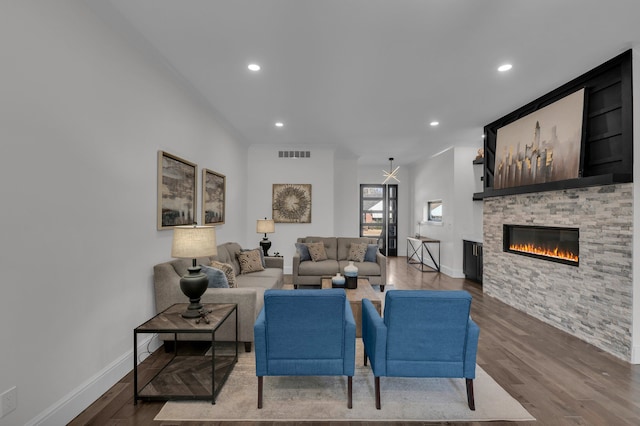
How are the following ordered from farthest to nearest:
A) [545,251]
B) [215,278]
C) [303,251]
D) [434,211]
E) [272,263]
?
1. [434,211]
2. [303,251]
3. [272,263]
4. [545,251]
5. [215,278]

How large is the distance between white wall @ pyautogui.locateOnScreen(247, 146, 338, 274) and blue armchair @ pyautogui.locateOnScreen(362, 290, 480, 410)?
4612 millimetres

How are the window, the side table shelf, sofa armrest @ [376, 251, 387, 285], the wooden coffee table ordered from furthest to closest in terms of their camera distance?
the window, sofa armrest @ [376, 251, 387, 285], the wooden coffee table, the side table shelf

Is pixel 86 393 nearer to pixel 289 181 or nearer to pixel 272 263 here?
pixel 272 263

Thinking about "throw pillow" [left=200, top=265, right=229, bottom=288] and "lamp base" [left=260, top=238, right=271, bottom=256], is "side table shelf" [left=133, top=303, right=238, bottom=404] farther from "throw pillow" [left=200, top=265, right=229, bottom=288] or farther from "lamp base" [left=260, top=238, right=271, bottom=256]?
"lamp base" [left=260, top=238, right=271, bottom=256]

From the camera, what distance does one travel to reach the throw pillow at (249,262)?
15.1 feet

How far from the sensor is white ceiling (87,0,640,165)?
2.28 metres

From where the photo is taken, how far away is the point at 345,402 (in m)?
2.20

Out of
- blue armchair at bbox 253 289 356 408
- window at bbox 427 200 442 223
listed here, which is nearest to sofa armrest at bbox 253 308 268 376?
blue armchair at bbox 253 289 356 408

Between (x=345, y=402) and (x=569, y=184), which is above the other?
(x=569, y=184)

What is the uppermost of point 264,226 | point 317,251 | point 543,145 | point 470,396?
point 543,145

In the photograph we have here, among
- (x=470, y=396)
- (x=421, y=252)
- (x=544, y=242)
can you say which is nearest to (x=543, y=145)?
(x=544, y=242)

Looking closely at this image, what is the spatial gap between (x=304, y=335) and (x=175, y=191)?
7.63ft

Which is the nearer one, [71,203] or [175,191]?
[71,203]

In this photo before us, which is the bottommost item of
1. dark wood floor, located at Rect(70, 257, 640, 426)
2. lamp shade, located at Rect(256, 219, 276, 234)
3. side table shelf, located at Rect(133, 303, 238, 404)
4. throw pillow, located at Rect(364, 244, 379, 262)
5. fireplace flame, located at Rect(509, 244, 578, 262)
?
dark wood floor, located at Rect(70, 257, 640, 426)
